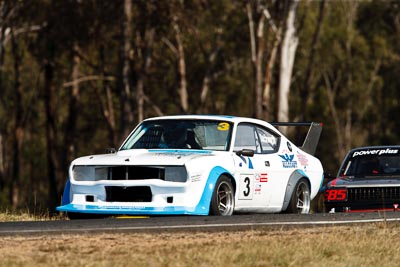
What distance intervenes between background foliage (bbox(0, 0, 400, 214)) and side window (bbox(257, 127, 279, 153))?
679 inches

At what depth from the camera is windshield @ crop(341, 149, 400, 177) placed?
52.9ft

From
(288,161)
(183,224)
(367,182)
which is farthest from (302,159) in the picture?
(183,224)

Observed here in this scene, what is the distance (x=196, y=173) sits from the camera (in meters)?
12.3

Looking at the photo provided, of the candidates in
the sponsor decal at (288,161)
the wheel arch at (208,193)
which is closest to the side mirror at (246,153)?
the wheel arch at (208,193)

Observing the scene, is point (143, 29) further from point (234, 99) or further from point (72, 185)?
point (72, 185)

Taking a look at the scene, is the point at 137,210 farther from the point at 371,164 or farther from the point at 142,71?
the point at 142,71

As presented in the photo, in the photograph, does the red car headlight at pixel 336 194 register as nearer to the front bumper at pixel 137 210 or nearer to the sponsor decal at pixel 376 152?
the sponsor decal at pixel 376 152

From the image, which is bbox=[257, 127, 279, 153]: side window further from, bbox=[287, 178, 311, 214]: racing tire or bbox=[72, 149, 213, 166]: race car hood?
bbox=[72, 149, 213, 166]: race car hood

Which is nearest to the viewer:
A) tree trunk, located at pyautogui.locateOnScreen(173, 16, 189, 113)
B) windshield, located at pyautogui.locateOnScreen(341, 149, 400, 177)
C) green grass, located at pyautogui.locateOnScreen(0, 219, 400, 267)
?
green grass, located at pyautogui.locateOnScreen(0, 219, 400, 267)

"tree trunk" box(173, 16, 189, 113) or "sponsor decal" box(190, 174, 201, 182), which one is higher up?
"tree trunk" box(173, 16, 189, 113)

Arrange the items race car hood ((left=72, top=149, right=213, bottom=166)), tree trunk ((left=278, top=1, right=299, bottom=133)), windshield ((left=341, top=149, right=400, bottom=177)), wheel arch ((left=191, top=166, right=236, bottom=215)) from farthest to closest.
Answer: tree trunk ((left=278, top=1, right=299, bottom=133))
windshield ((left=341, top=149, right=400, bottom=177))
race car hood ((left=72, top=149, right=213, bottom=166))
wheel arch ((left=191, top=166, right=236, bottom=215))

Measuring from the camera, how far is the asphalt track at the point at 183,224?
35.4 feet

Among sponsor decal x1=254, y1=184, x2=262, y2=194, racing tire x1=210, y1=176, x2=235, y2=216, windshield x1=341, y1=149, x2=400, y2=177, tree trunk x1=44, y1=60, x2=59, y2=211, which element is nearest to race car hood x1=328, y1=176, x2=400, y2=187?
windshield x1=341, y1=149, x2=400, y2=177

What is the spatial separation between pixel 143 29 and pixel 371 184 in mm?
28772
